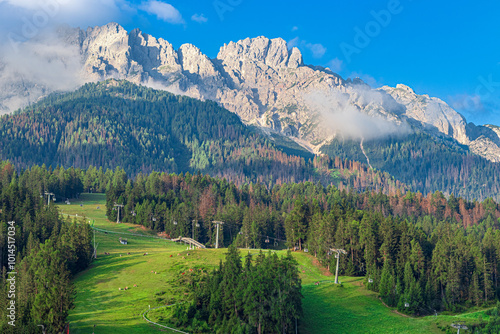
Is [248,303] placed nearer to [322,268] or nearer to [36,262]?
[322,268]

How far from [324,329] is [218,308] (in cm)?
1864

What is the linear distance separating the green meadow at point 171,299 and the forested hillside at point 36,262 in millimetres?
4297

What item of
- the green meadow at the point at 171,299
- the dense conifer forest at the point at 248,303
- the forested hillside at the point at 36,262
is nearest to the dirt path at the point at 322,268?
the green meadow at the point at 171,299

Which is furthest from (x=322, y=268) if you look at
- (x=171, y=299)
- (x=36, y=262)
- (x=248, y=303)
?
(x=36, y=262)

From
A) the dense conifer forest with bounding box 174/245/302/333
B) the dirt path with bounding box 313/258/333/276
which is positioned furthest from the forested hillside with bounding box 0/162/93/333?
the dirt path with bounding box 313/258/333/276

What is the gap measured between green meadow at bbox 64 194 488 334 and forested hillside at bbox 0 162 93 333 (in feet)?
14.1

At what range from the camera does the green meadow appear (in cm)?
7688

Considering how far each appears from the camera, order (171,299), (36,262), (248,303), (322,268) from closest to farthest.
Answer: (248,303)
(171,299)
(36,262)
(322,268)

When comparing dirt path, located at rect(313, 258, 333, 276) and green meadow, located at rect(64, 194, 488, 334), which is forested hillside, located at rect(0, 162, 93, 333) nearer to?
green meadow, located at rect(64, 194, 488, 334)

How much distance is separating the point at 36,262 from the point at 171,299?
27.5 meters

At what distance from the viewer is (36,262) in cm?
8862

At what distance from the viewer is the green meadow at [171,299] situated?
76.9m

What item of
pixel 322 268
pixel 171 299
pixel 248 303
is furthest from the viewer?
pixel 322 268

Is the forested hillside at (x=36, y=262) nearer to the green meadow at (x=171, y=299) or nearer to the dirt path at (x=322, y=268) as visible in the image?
the green meadow at (x=171, y=299)
